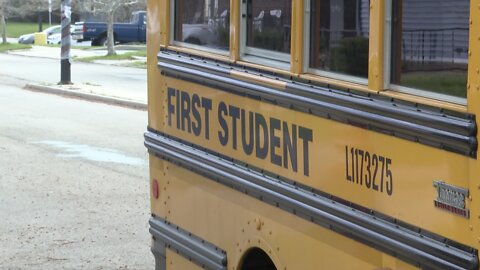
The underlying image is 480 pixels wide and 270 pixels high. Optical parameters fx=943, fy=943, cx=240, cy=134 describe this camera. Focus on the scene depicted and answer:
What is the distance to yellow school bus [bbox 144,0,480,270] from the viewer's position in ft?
9.32

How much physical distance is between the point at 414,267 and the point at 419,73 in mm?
620

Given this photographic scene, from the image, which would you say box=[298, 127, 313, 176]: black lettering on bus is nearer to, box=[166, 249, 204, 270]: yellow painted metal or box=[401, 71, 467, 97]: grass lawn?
box=[401, 71, 467, 97]: grass lawn

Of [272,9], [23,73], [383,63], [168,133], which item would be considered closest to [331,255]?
[383,63]

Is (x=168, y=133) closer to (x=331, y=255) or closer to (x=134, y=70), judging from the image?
(x=331, y=255)

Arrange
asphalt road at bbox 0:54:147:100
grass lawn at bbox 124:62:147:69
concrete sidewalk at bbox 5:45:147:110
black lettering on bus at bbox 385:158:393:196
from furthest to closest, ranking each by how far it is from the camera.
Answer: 1. grass lawn at bbox 124:62:147:69
2. asphalt road at bbox 0:54:147:100
3. concrete sidewalk at bbox 5:45:147:110
4. black lettering on bus at bbox 385:158:393:196

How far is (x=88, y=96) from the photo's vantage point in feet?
71.3

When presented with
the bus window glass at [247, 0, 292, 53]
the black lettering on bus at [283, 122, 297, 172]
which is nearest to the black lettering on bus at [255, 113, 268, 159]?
the black lettering on bus at [283, 122, 297, 172]

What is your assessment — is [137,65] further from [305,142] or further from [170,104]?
[305,142]

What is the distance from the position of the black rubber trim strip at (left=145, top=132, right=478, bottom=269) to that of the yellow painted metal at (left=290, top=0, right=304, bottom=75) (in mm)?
479


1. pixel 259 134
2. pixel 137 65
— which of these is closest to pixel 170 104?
pixel 259 134

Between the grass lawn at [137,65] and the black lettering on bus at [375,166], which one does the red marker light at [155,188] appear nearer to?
the black lettering on bus at [375,166]

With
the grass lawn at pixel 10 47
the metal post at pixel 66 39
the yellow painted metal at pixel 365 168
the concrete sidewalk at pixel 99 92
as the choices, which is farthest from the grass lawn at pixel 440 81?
the grass lawn at pixel 10 47

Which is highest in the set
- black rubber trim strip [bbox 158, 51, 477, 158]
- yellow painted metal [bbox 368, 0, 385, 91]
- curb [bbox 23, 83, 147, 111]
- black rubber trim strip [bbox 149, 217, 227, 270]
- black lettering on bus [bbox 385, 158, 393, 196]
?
yellow painted metal [bbox 368, 0, 385, 91]

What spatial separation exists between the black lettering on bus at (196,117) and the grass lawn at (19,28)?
6034 cm
